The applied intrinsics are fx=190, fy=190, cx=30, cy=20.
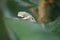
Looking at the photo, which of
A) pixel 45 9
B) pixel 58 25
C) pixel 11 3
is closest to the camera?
pixel 58 25

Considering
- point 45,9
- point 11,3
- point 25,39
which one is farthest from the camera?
point 45,9

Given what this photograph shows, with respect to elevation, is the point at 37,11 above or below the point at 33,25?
above

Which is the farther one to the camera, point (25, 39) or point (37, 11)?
point (37, 11)

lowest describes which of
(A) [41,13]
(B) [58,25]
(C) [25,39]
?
(C) [25,39]

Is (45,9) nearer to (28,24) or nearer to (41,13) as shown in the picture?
(41,13)

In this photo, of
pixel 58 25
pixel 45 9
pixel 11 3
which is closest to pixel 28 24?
pixel 58 25

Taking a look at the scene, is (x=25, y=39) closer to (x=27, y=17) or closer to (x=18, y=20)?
(x=18, y=20)

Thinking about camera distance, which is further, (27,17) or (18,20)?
(27,17)

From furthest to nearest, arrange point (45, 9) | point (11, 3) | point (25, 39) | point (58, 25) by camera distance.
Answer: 1. point (45, 9)
2. point (11, 3)
3. point (58, 25)
4. point (25, 39)

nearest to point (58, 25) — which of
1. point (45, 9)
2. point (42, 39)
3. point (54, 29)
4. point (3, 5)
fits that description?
point (54, 29)
